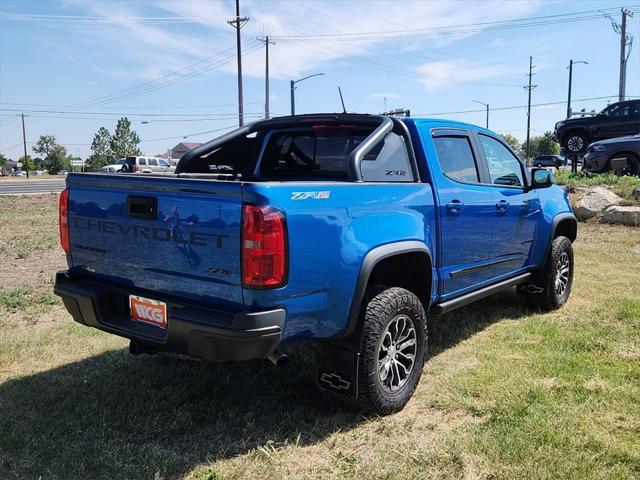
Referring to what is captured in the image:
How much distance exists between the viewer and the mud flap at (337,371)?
3117 mm

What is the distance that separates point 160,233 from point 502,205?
9.75 feet

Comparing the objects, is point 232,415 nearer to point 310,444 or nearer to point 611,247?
point 310,444

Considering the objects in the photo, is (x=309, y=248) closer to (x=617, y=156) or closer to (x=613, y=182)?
(x=613, y=182)

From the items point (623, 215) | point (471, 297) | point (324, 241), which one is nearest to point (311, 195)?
point (324, 241)

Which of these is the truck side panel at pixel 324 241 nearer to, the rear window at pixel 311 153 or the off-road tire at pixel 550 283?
the rear window at pixel 311 153

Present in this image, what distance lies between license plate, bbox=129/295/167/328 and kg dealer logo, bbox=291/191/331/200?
939mm

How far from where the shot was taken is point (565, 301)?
584 cm

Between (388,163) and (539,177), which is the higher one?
(388,163)

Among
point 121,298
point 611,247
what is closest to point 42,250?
point 121,298

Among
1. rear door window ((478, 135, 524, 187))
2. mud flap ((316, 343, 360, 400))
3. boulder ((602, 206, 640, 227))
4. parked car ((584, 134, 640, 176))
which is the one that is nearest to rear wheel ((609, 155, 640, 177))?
parked car ((584, 134, 640, 176))

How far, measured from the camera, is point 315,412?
3.44m

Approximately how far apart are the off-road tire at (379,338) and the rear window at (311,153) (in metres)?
1.10

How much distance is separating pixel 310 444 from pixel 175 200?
155cm

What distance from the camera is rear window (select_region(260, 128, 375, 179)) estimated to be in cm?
413
